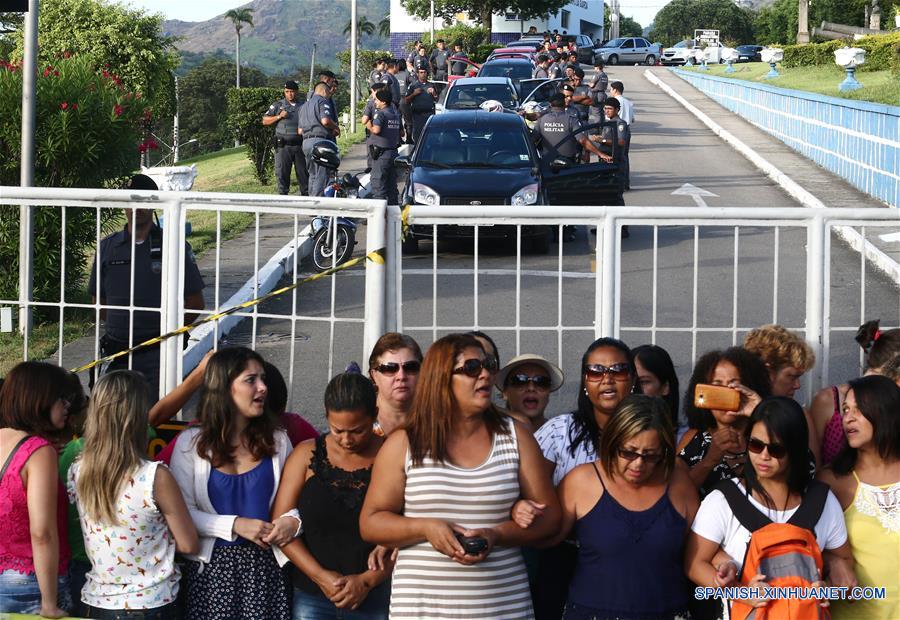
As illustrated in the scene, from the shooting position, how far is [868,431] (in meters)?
4.76

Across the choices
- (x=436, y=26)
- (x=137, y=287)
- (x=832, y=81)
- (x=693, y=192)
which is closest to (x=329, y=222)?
(x=137, y=287)

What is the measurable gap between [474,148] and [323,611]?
39.7ft

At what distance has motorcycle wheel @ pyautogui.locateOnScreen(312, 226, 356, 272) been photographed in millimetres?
12359

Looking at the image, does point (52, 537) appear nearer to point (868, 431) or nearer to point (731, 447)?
point (731, 447)

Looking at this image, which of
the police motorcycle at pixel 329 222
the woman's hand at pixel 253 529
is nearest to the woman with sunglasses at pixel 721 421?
the woman's hand at pixel 253 529

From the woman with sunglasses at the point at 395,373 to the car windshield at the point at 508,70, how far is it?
2852 cm

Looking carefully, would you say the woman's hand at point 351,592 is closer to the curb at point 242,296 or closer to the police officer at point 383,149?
the curb at point 242,296

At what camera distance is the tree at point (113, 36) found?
33281 millimetres

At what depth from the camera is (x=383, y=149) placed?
17.0 meters

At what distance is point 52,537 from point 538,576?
191 centimetres

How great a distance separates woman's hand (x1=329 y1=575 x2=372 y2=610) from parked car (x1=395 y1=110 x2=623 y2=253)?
1017 centimetres

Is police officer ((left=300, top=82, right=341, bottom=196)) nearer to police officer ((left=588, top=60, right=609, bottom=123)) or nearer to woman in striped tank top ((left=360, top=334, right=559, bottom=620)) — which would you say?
police officer ((left=588, top=60, right=609, bottom=123))

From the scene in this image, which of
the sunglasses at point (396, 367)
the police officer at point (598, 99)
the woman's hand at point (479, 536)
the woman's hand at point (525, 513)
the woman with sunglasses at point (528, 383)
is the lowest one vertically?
the woman's hand at point (479, 536)

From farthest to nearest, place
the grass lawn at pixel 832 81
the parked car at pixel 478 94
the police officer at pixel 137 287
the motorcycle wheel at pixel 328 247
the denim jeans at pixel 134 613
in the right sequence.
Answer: the grass lawn at pixel 832 81 < the parked car at pixel 478 94 < the motorcycle wheel at pixel 328 247 < the police officer at pixel 137 287 < the denim jeans at pixel 134 613
